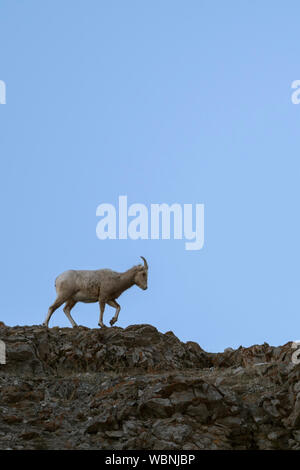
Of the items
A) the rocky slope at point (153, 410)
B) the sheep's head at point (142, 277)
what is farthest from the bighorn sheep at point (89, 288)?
the rocky slope at point (153, 410)

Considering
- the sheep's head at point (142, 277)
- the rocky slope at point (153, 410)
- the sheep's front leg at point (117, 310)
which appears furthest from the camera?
the sheep's head at point (142, 277)

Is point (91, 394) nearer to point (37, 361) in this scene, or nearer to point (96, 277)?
point (37, 361)

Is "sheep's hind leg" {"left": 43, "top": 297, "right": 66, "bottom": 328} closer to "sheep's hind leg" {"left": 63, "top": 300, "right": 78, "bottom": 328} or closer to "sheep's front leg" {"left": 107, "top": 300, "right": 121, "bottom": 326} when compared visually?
"sheep's hind leg" {"left": 63, "top": 300, "right": 78, "bottom": 328}

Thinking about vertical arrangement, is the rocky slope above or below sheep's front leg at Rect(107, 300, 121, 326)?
below

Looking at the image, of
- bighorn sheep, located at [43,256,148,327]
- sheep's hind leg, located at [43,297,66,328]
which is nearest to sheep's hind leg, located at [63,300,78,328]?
bighorn sheep, located at [43,256,148,327]

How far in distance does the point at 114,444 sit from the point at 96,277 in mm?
13372

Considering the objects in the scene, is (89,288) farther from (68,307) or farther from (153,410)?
(153,410)

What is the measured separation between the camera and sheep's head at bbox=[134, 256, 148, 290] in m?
26.9

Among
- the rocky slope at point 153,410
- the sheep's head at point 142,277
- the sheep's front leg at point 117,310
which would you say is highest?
the sheep's head at point 142,277

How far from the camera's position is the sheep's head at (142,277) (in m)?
26.9

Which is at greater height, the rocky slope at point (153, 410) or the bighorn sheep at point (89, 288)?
the bighorn sheep at point (89, 288)

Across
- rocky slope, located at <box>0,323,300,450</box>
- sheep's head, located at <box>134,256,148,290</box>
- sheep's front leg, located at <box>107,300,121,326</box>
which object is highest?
sheep's head, located at <box>134,256,148,290</box>

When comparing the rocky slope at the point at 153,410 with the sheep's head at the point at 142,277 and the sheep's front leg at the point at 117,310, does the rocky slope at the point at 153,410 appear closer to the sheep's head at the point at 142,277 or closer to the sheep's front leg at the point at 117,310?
the sheep's front leg at the point at 117,310
